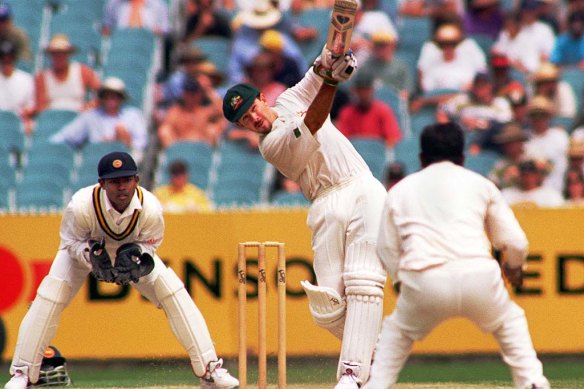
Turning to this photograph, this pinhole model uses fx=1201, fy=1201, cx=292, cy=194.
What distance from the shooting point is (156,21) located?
12.9 m

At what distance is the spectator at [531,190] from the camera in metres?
10.1

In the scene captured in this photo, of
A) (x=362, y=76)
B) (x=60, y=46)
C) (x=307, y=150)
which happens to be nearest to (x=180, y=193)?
(x=362, y=76)

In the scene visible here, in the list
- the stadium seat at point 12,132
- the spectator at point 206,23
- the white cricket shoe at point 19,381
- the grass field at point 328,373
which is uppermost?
the spectator at point 206,23

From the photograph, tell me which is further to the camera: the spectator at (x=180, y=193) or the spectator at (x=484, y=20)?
the spectator at (x=484, y=20)

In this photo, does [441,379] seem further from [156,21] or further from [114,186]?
[156,21]

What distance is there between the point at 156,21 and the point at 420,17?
9.26 ft

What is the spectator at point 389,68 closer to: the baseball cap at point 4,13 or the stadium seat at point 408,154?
the stadium seat at point 408,154

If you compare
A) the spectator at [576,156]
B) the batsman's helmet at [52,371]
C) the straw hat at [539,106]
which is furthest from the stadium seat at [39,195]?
the spectator at [576,156]

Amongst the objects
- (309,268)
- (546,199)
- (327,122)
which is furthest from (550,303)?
(327,122)

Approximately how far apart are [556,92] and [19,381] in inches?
257

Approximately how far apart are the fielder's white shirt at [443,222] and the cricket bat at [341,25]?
2.90ft

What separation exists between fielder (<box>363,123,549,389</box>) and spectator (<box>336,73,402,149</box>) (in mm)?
5796

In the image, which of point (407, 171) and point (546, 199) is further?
point (407, 171)

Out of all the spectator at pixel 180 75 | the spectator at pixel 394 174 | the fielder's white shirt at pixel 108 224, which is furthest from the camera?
the spectator at pixel 180 75
